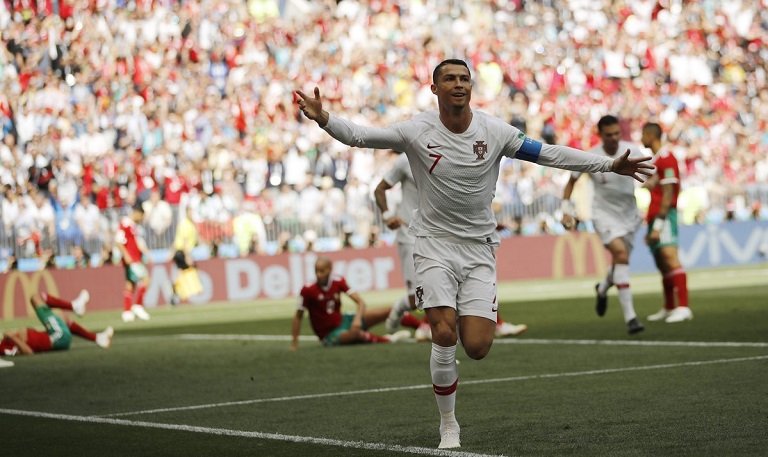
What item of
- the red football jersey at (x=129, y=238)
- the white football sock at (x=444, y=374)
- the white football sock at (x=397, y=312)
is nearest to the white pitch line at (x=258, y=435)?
the white football sock at (x=444, y=374)

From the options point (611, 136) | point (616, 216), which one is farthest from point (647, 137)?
point (611, 136)

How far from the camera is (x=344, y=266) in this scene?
3142 cm

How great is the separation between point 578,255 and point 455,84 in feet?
85.3

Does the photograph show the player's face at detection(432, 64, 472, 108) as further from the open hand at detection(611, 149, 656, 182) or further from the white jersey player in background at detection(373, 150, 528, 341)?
the white jersey player in background at detection(373, 150, 528, 341)

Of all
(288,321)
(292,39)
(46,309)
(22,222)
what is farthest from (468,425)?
(292,39)

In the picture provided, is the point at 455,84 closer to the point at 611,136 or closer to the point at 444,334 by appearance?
the point at 444,334

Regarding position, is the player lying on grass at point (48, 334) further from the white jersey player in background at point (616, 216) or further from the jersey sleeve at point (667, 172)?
the jersey sleeve at point (667, 172)

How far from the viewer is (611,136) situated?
15.5 meters

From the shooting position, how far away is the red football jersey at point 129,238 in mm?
26891

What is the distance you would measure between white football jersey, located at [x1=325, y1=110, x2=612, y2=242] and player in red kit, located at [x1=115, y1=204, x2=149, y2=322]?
18.4 metres

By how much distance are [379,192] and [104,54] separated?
20.0 meters

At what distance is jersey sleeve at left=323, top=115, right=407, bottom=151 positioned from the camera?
7.98m

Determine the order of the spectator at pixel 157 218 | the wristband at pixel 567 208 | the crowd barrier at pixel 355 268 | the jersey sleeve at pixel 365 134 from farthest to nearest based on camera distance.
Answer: the spectator at pixel 157 218 < the crowd barrier at pixel 355 268 < the wristband at pixel 567 208 < the jersey sleeve at pixel 365 134

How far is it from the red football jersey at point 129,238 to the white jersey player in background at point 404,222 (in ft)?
37.4
